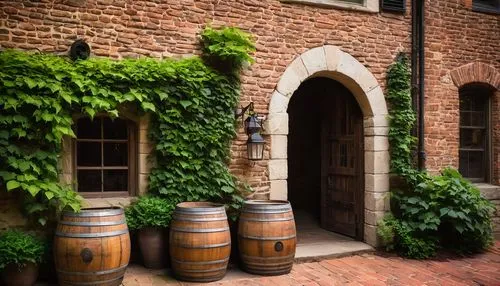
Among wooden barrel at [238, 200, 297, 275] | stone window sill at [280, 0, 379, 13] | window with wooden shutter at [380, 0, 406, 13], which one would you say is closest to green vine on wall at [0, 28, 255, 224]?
wooden barrel at [238, 200, 297, 275]

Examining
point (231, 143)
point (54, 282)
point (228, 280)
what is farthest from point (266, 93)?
point (54, 282)

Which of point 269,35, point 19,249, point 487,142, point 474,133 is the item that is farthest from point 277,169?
point 487,142

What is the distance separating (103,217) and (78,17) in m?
2.46

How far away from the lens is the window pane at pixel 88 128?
522 centimetres

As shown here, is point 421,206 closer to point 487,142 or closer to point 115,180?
point 487,142

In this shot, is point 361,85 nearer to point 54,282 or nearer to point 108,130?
point 108,130

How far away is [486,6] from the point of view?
757cm

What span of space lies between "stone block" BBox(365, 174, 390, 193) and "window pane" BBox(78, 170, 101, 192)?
4029mm

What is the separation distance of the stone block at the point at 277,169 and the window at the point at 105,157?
1870mm

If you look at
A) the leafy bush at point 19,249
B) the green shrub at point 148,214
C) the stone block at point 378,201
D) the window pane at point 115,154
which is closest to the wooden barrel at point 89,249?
the leafy bush at point 19,249

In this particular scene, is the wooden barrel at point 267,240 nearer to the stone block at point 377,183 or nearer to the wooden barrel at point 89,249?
the wooden barrel at point 89,249

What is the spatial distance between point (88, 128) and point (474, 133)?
6.61 metres

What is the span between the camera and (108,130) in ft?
17.5

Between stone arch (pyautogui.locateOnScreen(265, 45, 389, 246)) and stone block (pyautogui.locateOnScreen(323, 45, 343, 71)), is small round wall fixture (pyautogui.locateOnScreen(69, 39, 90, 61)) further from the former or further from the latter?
stone block (pyautogui.locateOnScreen(323, 45, 343, 71))
